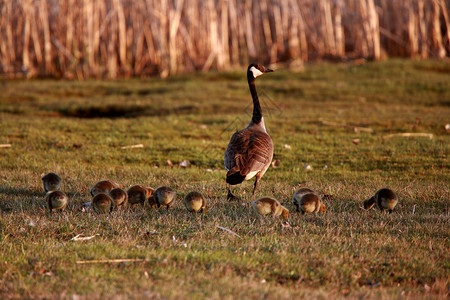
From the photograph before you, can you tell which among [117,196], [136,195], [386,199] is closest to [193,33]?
[136,195]

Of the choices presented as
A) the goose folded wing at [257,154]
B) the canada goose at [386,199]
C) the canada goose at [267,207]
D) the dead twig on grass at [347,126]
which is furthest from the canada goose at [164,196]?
the dead twig on grass at [347,126]

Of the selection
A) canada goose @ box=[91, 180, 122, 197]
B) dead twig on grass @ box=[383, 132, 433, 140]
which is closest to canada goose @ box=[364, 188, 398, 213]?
canada goose @ box=[91, 180, 122, 197]

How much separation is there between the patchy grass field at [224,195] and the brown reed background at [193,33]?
4.43 metres

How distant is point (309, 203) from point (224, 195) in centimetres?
177

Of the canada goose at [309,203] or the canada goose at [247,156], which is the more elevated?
the canada goose at [247,156]

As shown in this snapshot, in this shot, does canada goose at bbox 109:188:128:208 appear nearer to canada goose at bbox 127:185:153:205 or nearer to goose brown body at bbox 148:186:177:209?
canada goose at bbox 127:185:153:205

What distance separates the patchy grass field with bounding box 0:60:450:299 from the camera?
4570 millimetres

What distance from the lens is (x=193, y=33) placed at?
2317cm

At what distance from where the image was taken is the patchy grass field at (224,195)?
4.57 m

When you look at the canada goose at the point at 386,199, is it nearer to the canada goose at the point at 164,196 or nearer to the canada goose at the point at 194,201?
the canada goose at the point at 194,201

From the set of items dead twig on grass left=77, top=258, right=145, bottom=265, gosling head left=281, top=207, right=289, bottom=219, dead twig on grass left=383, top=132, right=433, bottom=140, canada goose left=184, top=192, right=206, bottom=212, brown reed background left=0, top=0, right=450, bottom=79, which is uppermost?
brown reed background left=0, top=0, right=450, bottom=79

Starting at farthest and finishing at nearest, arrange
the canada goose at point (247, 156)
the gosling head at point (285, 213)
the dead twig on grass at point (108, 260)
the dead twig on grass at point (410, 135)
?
the dead twig on grass at point (410, 135) → the canada goose at point (247, 156) → the gosling head at point (285, 213) → the dead twig on grass at point (108, 260)

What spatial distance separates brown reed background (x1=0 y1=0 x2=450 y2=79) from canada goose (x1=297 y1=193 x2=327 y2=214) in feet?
54.6

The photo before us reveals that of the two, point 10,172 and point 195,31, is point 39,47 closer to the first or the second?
point 195,31
